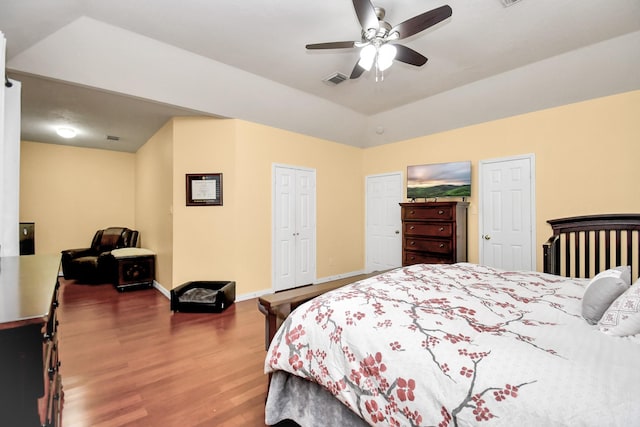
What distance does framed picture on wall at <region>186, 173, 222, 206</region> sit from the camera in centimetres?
400

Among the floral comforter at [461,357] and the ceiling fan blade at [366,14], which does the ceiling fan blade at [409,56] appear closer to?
the ceiling fan blade at [366,14]

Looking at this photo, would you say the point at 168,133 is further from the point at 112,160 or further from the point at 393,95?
the point at 393,95

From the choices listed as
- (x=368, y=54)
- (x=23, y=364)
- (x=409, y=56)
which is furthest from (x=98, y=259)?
(x=409, y=56)

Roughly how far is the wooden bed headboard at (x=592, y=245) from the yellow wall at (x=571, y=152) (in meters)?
0.22

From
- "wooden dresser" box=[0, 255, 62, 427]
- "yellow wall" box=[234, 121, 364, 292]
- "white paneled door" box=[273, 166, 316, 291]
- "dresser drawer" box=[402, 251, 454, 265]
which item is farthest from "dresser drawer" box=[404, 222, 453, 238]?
"wooden dresser" box=[0, 255, 62, 427]

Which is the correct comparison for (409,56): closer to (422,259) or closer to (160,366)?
(422,259)

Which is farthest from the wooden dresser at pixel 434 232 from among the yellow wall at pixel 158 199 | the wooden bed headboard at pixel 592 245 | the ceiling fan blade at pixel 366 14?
the yellow wall at pixel 158 199

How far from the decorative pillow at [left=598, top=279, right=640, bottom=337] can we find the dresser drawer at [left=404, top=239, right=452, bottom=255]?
2620 millimetres

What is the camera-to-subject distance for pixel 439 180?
14.6ft

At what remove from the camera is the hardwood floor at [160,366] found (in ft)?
5.78

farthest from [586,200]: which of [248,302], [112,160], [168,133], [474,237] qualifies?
[112,160]

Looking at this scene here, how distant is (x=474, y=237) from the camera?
4.17 meters

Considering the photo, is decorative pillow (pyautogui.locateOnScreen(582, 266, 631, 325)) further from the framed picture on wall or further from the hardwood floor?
the framed picture on wall

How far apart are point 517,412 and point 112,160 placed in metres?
7.54
